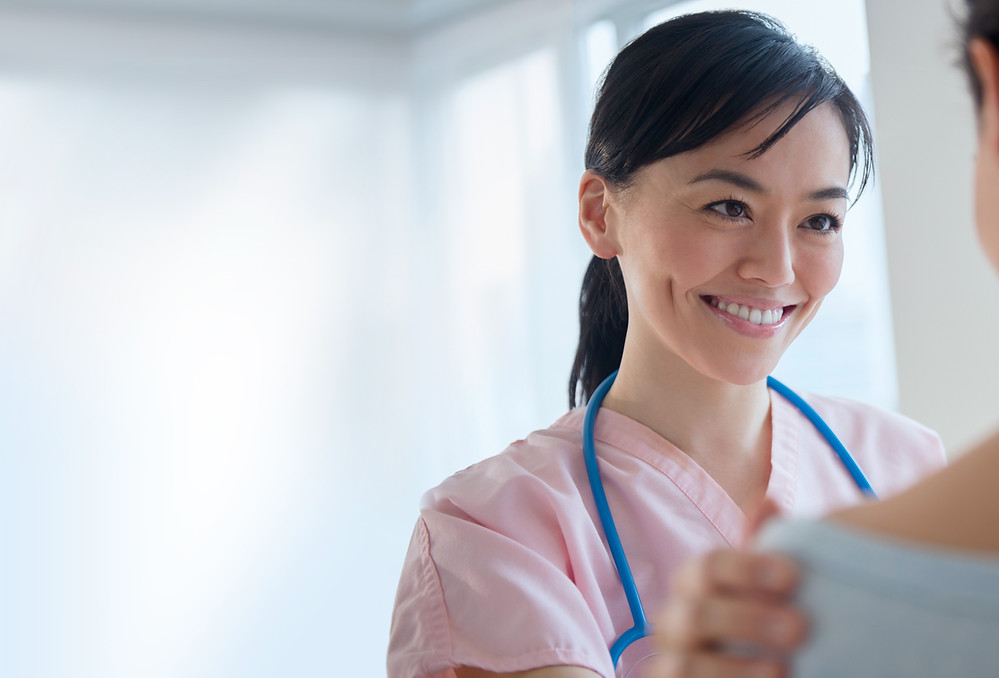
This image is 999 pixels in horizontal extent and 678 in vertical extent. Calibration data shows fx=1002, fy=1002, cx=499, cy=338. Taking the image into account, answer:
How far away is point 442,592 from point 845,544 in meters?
0.74

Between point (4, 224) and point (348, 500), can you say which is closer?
point (4, 224)

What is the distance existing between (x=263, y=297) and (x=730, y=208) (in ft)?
7.08

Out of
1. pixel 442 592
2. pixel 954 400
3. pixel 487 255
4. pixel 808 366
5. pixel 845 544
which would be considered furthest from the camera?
pixel 487 255

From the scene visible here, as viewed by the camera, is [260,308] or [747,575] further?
[260,308]

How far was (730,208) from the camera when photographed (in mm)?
1137

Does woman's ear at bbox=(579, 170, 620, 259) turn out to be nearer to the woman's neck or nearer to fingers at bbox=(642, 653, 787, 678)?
the woman's neck

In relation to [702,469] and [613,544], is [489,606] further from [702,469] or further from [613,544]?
[702,469]

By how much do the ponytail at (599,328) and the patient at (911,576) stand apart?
38.3 inches

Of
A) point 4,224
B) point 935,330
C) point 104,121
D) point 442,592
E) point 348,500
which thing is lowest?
point 348,500

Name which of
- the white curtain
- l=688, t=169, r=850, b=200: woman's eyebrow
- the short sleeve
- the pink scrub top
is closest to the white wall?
the pink scrub top

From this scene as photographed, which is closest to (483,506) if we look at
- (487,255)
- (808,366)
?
(808,366)

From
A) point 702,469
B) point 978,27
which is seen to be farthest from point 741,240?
point 978,27

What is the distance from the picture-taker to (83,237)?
2.84 metres

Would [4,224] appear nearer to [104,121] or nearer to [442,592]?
[104,121]
